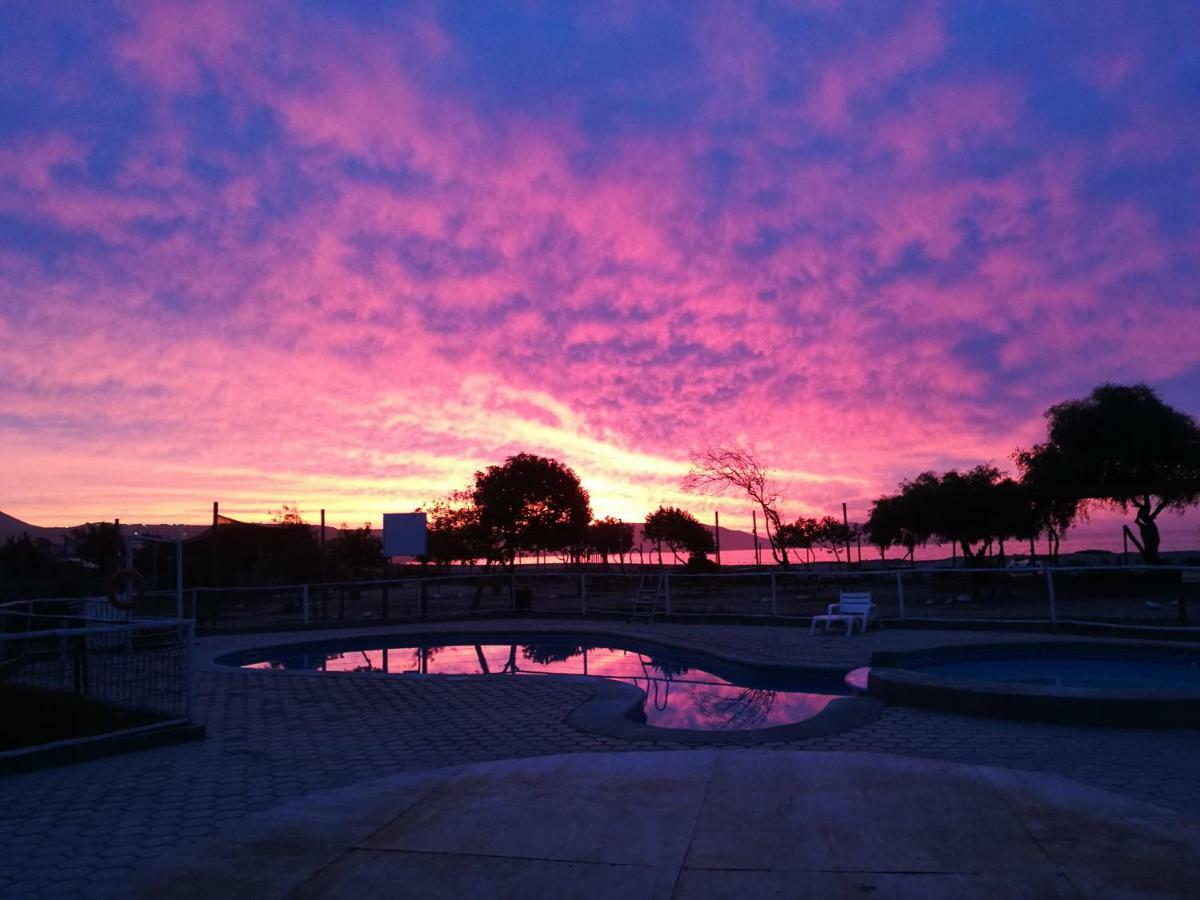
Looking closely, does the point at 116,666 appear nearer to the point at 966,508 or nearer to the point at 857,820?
the point at 857,820

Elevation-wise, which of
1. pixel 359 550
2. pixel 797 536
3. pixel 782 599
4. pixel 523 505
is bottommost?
pixel 782 599

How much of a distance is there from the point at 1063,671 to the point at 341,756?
936 centimetres

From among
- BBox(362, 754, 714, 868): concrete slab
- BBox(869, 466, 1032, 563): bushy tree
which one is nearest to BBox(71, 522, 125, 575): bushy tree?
BBox(869, 466, 1032, 563): bushy tree

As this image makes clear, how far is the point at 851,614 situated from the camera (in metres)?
14.3

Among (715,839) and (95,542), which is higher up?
(95,542)

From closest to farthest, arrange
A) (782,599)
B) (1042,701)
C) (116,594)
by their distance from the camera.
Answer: (1042,701)
(116,594)
(782,599)

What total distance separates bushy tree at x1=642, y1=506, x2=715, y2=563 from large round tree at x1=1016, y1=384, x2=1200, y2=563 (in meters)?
26.7

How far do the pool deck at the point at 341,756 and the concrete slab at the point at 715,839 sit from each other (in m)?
0.26

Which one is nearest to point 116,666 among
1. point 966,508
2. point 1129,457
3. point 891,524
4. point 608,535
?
point 966,508

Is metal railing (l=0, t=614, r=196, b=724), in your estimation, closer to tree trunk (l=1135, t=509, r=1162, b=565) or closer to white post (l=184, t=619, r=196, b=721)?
white post (l=184, t=619, r=196, b=721)

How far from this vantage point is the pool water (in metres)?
10.6

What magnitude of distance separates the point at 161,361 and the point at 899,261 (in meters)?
13.7

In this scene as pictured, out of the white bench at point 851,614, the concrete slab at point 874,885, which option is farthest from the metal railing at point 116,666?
the white bench at point 851,614

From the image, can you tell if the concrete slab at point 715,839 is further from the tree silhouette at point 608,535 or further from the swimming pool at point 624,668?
the tree silhouette at point 608,535
